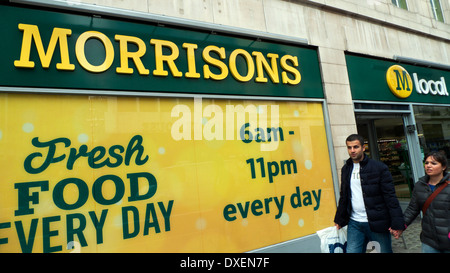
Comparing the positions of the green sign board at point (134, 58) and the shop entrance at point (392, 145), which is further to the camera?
the shop entrance at point (392, 145)

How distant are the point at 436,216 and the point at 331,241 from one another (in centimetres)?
121

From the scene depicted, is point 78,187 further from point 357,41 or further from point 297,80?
point 357,41

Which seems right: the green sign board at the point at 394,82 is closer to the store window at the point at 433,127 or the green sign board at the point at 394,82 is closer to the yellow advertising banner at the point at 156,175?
the store window at the point at 433,127

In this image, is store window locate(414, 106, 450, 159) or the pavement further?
store window locate(414, 106, 450, 159)

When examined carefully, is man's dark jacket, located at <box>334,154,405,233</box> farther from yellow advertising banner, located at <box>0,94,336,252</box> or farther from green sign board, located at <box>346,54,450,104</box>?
green sign board, located at <box>346,54,450,104</box>

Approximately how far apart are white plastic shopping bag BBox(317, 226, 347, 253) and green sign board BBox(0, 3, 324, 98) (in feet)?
8.34

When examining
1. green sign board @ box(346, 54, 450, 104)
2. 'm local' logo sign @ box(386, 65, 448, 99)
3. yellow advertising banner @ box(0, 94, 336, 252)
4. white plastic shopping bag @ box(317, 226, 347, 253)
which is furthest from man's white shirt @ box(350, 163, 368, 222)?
'm local' logo sign @ box(386, 65, 448, 99)

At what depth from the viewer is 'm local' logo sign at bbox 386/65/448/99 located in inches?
266

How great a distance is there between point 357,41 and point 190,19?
4.30 m

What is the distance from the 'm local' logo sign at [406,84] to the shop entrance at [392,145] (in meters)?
0.69

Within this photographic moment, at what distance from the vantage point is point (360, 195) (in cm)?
333

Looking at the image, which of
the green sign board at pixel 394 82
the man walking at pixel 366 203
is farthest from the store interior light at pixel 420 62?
the man walking at pixel 366 203

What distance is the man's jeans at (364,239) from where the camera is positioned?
3201 millimetres
